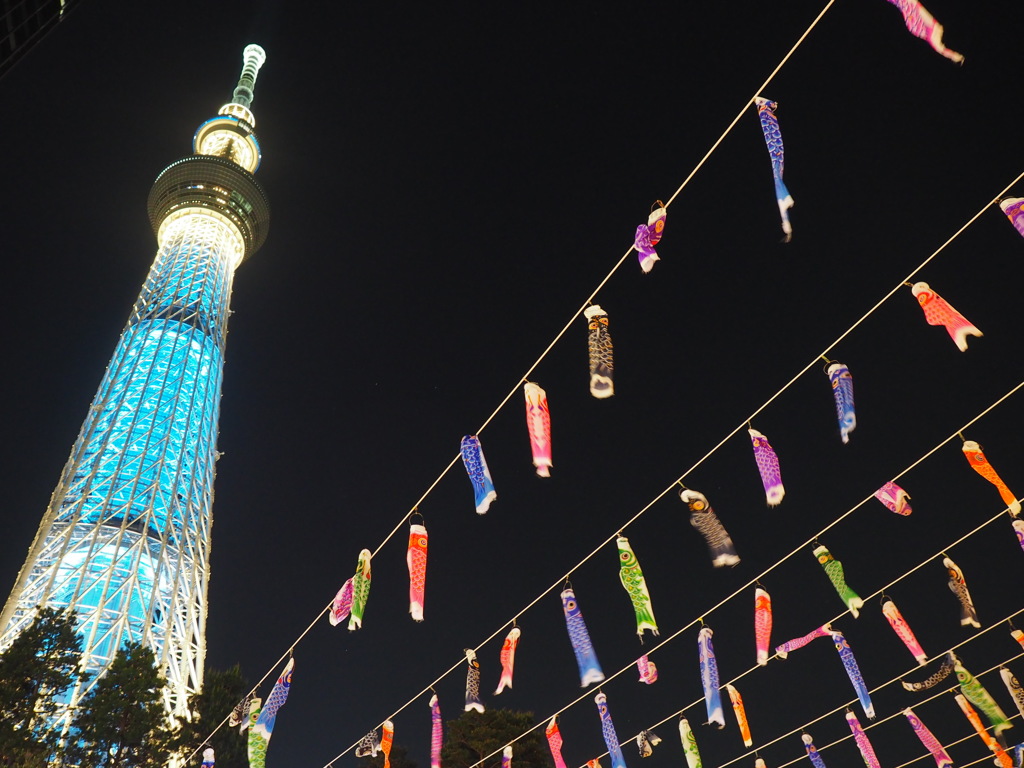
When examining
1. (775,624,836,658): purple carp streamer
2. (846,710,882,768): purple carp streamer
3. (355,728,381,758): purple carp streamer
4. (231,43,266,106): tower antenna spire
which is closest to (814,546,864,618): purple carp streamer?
(775,624,836,658): purple carp streamer

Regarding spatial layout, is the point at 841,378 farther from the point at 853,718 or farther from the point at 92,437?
the point at 92,437

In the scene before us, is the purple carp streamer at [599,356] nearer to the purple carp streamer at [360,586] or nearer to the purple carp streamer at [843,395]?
the purple carp streamer at [843,395]

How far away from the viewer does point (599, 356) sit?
8.72m

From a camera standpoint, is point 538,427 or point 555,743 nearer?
point 538,427

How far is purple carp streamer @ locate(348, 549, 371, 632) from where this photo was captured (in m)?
11.5

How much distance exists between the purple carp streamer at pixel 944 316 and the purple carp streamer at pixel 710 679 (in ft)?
17.2

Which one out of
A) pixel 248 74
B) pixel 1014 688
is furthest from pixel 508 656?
pixel 248 74

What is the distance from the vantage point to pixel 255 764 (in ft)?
44.1

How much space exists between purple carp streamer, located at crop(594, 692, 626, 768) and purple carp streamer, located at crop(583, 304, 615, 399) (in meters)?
6.97

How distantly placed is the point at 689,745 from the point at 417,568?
5.76 metres

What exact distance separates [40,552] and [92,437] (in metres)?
5.08

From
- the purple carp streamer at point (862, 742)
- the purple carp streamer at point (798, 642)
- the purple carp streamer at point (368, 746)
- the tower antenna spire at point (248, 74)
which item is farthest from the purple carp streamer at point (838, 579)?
the tower antenna spire at point (248, 74)

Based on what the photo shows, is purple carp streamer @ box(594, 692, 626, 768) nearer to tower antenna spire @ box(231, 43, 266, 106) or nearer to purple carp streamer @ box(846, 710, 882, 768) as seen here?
purple carp streamer @ box(846, 710, 882, 768)

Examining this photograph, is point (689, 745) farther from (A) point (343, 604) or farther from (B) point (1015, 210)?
(B) point (1015, 210)
